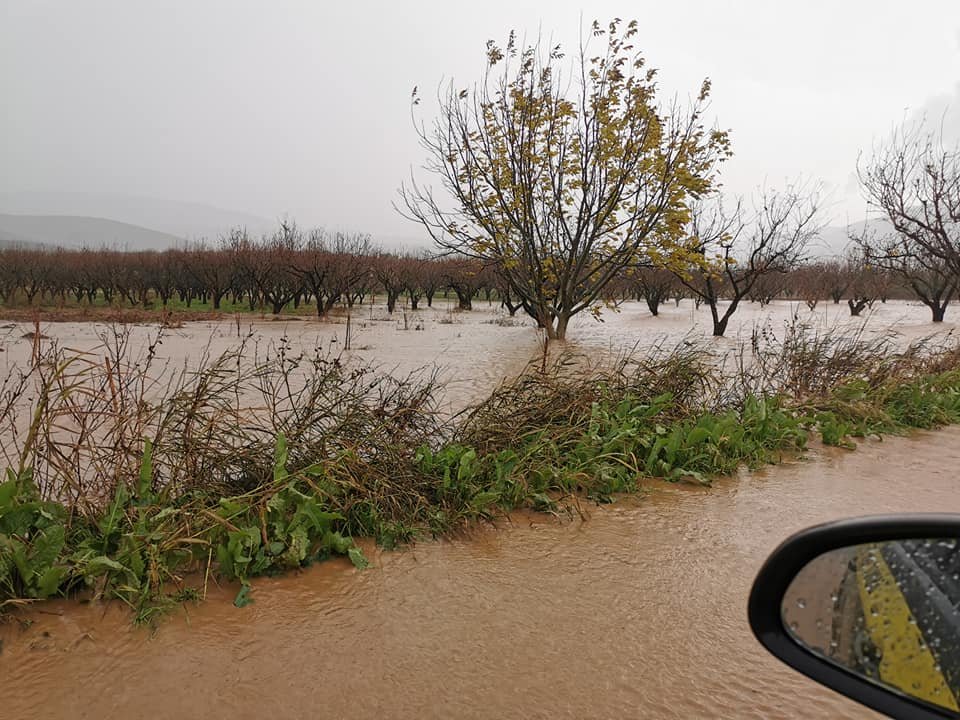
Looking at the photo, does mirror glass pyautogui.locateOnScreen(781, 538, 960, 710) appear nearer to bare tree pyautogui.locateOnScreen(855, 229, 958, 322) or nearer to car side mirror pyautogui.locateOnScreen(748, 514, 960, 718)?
car side mirror pyautogui.locateOnScreen(748, 514, 960, 718)

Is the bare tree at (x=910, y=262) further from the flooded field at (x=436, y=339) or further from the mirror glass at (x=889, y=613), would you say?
the mirror glass at (x=889, y=613)

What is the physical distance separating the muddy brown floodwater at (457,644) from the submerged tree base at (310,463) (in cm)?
22

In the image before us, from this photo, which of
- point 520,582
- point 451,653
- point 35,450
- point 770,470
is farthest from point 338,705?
point 770,470

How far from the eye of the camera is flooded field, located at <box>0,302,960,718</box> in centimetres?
231

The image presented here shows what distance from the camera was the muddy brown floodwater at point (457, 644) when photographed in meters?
2.31

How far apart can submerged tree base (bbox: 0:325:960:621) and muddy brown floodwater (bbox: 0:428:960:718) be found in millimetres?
216

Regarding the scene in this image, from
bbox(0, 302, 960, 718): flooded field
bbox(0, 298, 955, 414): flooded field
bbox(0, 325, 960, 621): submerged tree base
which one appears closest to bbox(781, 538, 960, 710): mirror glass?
bbox(0, 302, 960, 718): flooded field

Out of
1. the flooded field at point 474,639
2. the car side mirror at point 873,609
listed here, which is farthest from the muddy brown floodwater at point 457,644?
the car side mirror at point 873,609

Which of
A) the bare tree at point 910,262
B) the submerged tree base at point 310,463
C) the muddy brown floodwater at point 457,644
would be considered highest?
the bare tree at point 910,262

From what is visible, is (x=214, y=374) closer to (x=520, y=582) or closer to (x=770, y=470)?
(x=520, y=582)

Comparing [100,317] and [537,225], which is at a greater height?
[537,225]

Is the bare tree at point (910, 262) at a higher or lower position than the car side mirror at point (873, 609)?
higher

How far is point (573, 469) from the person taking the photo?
15.6ft

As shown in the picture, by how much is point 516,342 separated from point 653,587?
40.0ft
